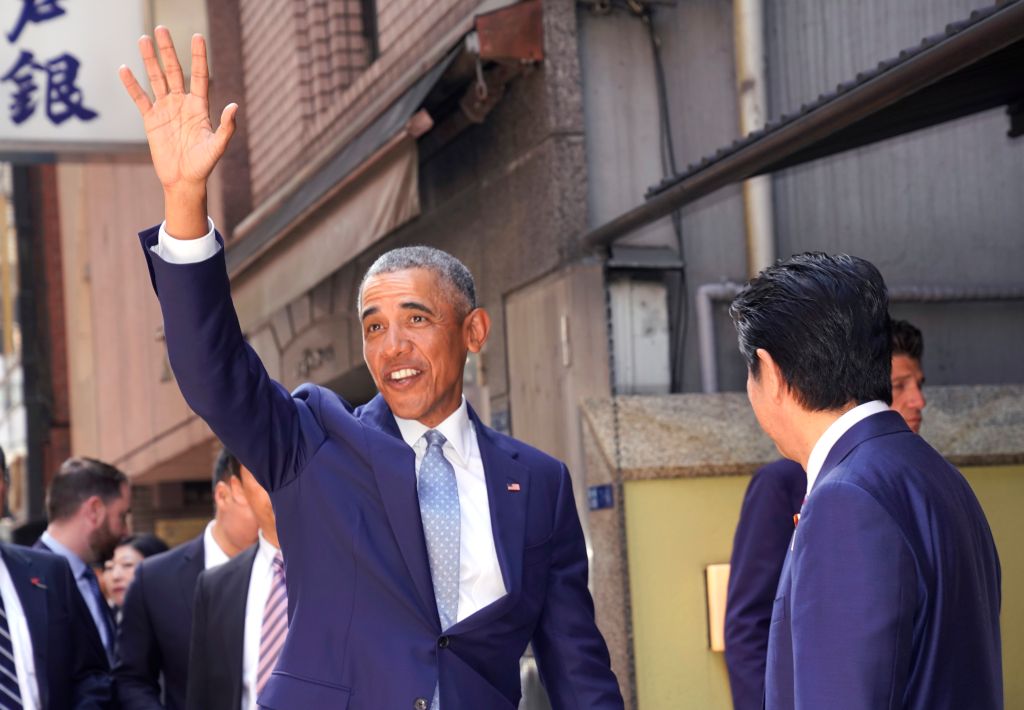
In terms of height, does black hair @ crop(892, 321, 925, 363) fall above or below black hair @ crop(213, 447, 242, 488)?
above

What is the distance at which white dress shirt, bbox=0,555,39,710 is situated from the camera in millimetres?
5082

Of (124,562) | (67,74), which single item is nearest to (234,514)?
(124,562)

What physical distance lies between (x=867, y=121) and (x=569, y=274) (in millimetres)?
2036

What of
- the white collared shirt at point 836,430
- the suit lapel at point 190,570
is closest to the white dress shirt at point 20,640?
the suit lapel at point 190,570

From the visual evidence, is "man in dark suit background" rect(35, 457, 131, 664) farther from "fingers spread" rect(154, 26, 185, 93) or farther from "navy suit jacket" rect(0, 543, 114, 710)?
"fingers spread" rect(154, 26, 185, 93)

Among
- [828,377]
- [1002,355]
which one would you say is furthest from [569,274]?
[828,377]

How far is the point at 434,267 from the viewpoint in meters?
3.92

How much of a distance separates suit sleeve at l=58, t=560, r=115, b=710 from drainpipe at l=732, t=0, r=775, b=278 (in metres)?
3.31

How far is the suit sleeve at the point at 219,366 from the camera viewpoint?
323cm

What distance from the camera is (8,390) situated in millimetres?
27781

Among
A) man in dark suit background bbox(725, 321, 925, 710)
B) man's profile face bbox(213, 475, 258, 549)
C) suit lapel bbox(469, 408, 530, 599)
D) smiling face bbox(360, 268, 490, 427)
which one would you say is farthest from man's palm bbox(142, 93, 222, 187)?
Answer: man's profile face bbox(213, 475, 258, 549)

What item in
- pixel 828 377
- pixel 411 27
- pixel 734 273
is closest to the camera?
pixel 828 377

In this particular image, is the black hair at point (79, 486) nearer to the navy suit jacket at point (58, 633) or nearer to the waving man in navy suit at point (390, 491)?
the navy suit jacket at point (58, 633)

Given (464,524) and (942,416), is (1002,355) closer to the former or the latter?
(942,416)
